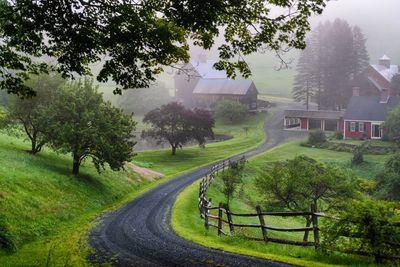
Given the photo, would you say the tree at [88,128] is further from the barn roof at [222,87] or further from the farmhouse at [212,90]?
the barn roof at [222,87]

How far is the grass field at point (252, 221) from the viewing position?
13680 mm

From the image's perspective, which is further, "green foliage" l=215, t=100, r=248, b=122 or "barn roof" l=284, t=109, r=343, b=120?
"green foliage" l=215, t=100, r=248, b=122

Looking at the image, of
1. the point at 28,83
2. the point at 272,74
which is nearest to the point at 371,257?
the point at 28,83

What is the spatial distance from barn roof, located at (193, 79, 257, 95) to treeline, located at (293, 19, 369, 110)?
14.1 meters

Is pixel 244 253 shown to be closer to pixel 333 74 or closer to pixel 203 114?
pixel 203 114

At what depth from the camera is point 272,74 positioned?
643 ft

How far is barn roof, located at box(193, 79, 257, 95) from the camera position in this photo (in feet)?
338

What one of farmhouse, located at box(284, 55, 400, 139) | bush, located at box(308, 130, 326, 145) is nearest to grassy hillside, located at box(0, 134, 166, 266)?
bush, located at box(308, 130, 326, 145)

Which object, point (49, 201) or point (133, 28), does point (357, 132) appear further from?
point (133, 28)

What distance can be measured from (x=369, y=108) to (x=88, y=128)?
58.4 m

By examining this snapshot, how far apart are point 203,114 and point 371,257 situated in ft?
159

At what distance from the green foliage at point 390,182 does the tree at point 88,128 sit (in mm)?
23234

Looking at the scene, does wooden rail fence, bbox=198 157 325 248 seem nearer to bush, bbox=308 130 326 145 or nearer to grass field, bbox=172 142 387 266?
grass field, bbox=172 142 387 266

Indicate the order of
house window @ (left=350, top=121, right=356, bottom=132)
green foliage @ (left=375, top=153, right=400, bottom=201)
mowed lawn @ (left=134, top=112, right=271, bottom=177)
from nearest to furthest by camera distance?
green foliage @ (left=375, top=153, right=400, bottom=201)
mowed lawn @ (left=134, top=112, right=271, bottom=177)
house window @ (left=350, top=121, right=356, bottom=132)
